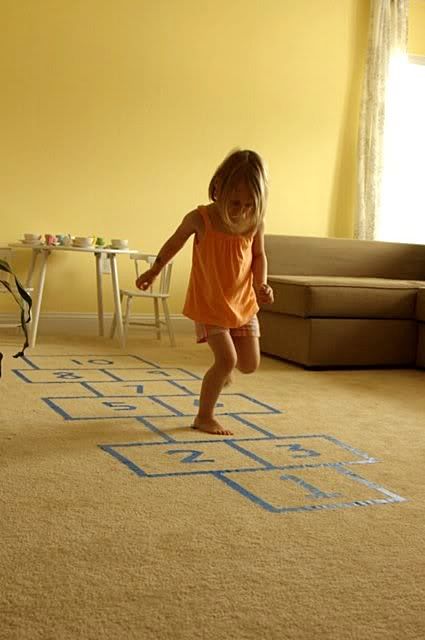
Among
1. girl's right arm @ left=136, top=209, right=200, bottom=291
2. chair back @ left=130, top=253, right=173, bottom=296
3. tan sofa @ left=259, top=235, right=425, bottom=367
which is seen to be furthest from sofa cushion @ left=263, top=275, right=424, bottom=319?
girl's right arm @ left=136, top=209, right=200, bottom=291

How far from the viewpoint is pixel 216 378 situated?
3006mm

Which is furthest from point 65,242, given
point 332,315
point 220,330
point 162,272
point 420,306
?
point 220,330

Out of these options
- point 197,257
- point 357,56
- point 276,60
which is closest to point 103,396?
point 197,257

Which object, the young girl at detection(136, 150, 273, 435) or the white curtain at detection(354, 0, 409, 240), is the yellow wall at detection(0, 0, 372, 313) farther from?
the young girl at detection(136, 150, 273, 435)

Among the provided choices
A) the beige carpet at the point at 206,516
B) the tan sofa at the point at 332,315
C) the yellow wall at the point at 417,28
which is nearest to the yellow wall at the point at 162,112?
the yellow wall at the point at 417,28

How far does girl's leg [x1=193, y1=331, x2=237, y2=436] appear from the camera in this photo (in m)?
2.98

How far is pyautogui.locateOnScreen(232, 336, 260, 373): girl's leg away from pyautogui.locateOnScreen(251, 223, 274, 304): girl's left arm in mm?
145

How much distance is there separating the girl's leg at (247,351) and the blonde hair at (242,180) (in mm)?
405

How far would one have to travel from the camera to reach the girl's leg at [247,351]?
3.11 m

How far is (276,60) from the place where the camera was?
6.24 m

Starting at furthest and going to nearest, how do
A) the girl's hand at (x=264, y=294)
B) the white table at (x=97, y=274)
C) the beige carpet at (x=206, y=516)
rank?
the white table at (x=97, y=274)
the girl's hand at (x=264, y=294)
the beige carpet at (x=206, y=516)

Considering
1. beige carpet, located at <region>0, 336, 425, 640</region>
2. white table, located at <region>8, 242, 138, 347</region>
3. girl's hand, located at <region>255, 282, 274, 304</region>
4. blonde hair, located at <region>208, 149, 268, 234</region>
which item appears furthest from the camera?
white table, located at <region>8, 242, 138, 347</region>

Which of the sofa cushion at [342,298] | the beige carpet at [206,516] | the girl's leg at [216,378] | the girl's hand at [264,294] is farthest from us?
the sofa cushion at [342,298]

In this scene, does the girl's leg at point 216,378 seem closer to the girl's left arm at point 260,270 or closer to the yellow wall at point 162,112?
the girl's left arm at point 260,270
